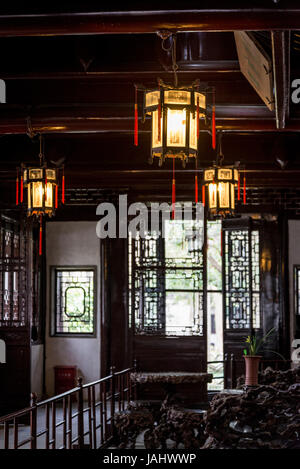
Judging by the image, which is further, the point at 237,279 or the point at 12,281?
the point at 237,279

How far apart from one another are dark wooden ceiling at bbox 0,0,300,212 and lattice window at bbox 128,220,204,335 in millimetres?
1053

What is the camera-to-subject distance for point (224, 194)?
269 inches

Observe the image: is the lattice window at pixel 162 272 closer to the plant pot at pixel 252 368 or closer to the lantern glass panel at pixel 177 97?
the plant pot at pixel 252 368

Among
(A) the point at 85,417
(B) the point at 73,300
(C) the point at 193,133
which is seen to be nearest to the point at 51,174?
(C) the point at 193,133

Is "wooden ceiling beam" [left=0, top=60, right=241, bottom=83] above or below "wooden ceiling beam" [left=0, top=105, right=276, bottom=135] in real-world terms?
above

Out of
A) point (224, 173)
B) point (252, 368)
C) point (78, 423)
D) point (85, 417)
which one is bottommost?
point (85, 417)

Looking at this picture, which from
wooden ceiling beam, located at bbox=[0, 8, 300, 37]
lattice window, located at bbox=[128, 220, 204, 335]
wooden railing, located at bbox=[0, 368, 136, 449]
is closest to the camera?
wooden ceiling beam, located at bbox=[0, 8, 300, 37]

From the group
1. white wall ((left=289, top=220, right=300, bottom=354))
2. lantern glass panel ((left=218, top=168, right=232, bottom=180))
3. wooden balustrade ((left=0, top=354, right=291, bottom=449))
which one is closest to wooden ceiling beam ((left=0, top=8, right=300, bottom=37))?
wooden balustrade ((left=0, top=354, right=291, bottom=449))

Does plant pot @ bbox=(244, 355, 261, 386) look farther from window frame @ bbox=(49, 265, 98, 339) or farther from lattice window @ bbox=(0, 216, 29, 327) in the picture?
window frame @ bbox=(49, 265, 98, 339)

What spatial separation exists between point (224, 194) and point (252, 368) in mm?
1663

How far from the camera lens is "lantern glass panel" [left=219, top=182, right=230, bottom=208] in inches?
269

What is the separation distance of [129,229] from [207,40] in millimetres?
4572

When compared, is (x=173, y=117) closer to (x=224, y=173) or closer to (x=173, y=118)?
(x=173, y=118)
